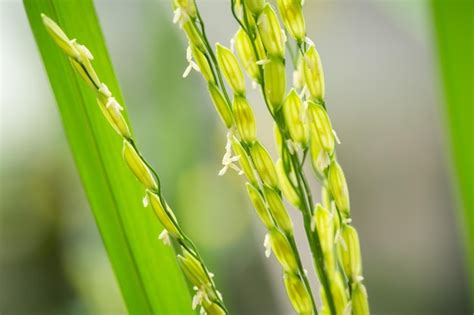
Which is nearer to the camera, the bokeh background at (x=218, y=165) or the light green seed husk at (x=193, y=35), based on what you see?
the light green seed husk at (x=193, y=35)


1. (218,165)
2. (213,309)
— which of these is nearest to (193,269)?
(213,309)

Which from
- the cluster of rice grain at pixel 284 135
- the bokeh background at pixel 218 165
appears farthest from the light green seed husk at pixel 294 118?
the bokeh background at pixel 218 165

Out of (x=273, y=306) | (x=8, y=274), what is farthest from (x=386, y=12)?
(x=8, y=274)

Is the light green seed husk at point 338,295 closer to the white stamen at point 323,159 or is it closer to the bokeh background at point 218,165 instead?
the white stamen at point 323,159

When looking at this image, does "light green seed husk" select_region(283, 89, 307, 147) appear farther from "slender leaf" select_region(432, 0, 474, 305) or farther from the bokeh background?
the bokeh background

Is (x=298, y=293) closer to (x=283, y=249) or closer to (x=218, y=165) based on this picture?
(x=283, y=249)

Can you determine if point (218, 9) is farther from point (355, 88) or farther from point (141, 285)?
point (141, 285)
